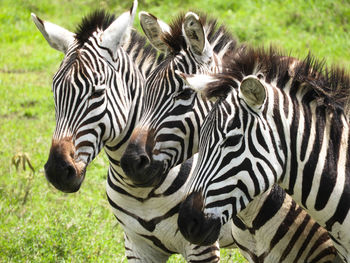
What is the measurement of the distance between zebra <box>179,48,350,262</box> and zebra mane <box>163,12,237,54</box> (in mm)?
910

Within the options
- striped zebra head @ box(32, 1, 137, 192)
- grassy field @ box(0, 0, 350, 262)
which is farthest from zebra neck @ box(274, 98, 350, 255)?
striped zebra head @ box(32, 1, 137, 192)

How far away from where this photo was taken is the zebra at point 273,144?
389 centimetres

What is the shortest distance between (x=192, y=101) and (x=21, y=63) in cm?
1030

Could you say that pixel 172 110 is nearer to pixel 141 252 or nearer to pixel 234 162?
pixel 234 162

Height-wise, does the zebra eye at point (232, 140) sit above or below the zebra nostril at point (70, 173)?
above

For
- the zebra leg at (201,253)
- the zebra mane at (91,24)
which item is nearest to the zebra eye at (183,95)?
the zebra mane at (91,24)

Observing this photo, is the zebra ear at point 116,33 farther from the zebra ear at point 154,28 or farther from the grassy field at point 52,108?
the grassy field at point 52,108

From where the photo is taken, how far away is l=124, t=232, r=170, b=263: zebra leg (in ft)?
18.0

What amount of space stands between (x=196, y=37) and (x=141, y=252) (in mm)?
2024

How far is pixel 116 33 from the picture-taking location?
203 inches

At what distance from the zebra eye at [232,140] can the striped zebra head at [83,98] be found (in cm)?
142

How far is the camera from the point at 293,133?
13.2 ft

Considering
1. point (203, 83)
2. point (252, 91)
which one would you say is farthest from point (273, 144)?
point (203, 83)

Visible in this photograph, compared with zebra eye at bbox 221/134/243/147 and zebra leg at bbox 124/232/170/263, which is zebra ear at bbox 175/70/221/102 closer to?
zebra eye at bbox 221/134/243/147
